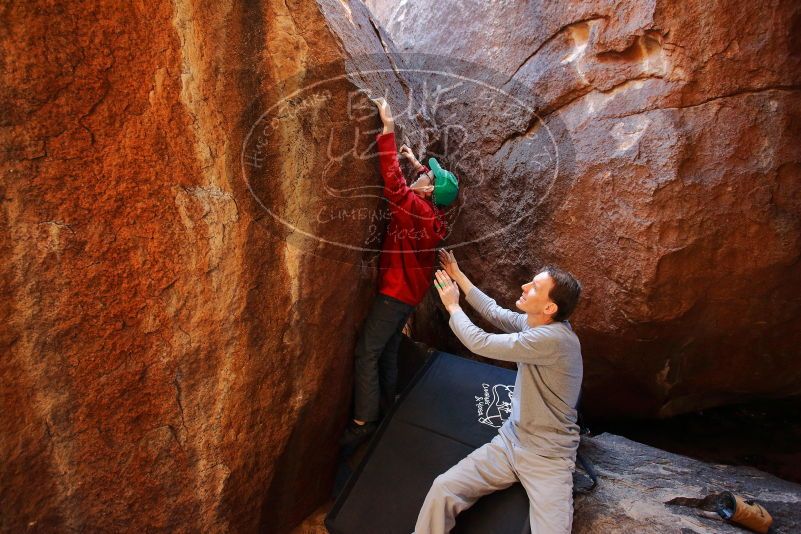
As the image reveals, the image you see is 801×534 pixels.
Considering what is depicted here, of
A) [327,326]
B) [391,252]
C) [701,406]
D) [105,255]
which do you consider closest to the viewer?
[105,255]

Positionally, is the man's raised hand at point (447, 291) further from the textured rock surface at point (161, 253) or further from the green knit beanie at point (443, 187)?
the textured rock surface at point (161, 253)

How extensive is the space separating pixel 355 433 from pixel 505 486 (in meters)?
0.90

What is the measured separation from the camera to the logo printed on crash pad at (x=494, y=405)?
2373 millimetres

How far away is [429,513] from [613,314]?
1.45 meters

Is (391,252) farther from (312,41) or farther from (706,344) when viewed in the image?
(706,344)

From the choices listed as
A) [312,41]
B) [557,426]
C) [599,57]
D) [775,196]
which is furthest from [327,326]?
[775,196]

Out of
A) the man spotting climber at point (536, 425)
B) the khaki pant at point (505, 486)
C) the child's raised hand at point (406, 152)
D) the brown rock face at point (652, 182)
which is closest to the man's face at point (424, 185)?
the child's raised hand at point (406, 152)

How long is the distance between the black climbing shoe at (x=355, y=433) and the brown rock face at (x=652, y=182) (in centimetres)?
115

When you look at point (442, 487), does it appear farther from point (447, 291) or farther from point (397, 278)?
point (397, 278)

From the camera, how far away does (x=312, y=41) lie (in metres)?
1.85

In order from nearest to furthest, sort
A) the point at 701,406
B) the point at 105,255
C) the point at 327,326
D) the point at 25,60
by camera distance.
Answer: the point at 25,60 < the point at 105,255 < the point at 327,326 < the point at 701,406

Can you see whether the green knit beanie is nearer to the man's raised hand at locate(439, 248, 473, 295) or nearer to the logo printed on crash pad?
the man's raised hand at locate(439, 248, 473, 295)

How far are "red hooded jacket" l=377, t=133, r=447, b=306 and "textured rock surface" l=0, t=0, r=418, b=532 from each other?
109 millimetres

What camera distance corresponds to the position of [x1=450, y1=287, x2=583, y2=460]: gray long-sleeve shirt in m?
1.86
